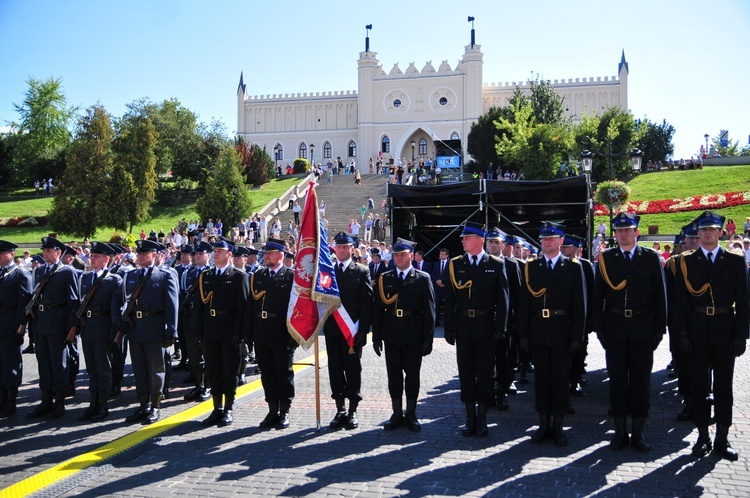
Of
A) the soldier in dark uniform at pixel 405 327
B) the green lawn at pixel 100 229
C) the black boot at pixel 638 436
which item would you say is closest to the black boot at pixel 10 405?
the soldier in dark uniform at pixel 405 327

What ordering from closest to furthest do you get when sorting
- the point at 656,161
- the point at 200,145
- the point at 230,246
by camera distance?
the point at 230,246
the point at 200,145
the point at 656,161

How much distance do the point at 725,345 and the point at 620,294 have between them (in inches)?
42.6

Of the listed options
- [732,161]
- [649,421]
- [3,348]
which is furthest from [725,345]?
[732,161]

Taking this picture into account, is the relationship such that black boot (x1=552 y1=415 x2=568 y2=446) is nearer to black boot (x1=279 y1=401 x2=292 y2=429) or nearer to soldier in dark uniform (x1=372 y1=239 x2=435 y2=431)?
soldier in dark uniform (x1=372 y1=239 x2=435 y2=431)

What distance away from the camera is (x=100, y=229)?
1649 inches

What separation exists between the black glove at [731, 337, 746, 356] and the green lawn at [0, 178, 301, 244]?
3659 cm

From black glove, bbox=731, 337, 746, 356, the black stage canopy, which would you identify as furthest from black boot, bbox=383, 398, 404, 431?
the black stage canopy

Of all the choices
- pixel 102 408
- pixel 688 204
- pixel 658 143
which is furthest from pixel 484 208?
pixel 658 143

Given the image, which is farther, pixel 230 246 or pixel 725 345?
pixel 230 246

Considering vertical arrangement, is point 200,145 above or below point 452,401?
above

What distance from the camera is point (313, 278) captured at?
25.0ft

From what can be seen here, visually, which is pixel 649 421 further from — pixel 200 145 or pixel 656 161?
pixel 656 161

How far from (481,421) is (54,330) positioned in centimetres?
563

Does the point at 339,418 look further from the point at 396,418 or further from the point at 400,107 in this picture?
the point at 400,107
